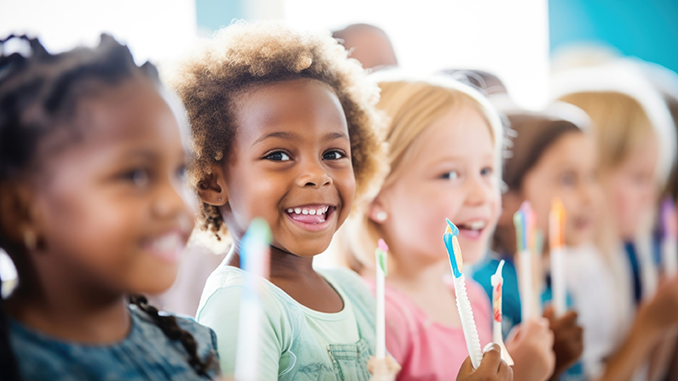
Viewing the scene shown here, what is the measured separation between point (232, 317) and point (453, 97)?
55cm

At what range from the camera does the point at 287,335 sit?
0.71 metres

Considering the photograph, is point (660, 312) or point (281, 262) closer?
point (281, 262)

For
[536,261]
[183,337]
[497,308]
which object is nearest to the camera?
[183,337]

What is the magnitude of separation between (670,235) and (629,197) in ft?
0.47

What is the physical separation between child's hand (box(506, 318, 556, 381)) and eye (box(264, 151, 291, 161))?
53 centimetres

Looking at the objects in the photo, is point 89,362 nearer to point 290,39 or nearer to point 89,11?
point 290,39

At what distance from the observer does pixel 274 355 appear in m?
0.68

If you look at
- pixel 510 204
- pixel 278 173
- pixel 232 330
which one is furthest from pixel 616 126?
pixel 232 330

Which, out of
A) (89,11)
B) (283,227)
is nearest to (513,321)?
(283,227)

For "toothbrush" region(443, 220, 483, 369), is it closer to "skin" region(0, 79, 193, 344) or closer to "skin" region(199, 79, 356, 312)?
"skin" region(199, 79, 356, 312)

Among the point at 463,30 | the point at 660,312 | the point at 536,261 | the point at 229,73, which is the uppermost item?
the point at 463,30

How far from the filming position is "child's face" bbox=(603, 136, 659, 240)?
1696 millimetres

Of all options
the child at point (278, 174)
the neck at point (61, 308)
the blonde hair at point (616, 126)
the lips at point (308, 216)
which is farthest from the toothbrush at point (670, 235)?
the neck at point (61, 308)

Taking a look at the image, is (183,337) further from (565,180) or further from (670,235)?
(670,235)
